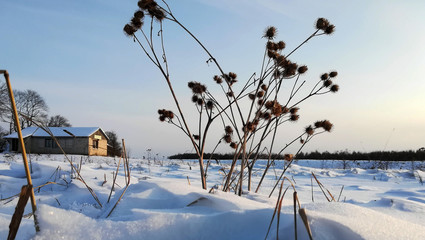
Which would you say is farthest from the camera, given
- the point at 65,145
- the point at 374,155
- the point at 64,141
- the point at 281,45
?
the point at 64,141

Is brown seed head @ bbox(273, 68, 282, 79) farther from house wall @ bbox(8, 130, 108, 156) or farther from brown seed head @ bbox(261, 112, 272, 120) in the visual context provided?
house wall @ bbox(8, 130, 108, 156)

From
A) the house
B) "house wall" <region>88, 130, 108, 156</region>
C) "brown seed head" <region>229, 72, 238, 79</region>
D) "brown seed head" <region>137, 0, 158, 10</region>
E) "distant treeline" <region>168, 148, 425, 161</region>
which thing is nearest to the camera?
"brown seed head" <region>137, 0, 158, 10</region>

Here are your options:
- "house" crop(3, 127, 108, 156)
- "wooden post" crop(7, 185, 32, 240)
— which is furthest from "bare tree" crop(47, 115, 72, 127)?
"wooden post" crop(7, 185, 32, 240)

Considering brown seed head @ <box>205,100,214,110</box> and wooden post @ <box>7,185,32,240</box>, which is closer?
wooden post @ <box>7,185,32,240</box>

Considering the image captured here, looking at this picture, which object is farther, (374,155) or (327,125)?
(374,155)

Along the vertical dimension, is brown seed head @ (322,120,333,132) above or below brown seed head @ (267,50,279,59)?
below

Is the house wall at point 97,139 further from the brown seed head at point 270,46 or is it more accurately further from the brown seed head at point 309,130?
the brown seed head at point 270,46

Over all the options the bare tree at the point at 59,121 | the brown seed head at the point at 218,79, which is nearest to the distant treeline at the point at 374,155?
the brown seed head at the point at 218,79

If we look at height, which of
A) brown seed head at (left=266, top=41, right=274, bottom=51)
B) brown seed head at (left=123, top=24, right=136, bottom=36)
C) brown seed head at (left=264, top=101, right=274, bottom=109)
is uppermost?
brown seed head at (left=123, top=24, right=136, bottom=36)

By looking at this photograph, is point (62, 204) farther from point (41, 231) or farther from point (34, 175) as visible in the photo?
point (34, 175)

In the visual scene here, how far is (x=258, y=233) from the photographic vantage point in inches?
30.0

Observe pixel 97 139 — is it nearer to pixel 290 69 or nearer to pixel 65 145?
pixel 65 145

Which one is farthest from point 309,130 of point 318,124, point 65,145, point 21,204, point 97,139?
point 65,145

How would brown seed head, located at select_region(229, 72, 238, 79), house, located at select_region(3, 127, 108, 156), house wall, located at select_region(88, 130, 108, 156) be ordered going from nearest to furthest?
brown seed head, located at select_region(229, 72, 238, 79) → house, located at select_region(3, 127, 108, 156) → house wall, located at select_region(88, 130, 108, 156)
